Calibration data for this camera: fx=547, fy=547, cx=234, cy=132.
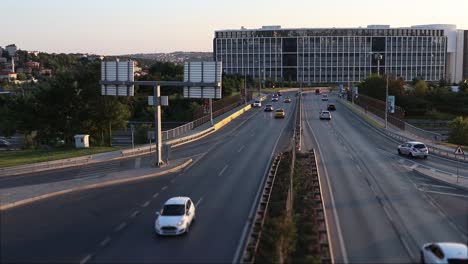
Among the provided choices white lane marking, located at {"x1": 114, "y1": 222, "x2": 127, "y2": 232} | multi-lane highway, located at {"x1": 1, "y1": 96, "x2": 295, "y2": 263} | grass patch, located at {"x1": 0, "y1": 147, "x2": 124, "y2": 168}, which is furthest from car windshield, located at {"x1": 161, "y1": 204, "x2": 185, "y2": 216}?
grass patch, located at {"x1": 0, "y1": 147, "x2": 124, "y2": 168}

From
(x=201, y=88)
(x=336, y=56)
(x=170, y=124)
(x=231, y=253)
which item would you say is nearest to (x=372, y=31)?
(x=336, y=56)

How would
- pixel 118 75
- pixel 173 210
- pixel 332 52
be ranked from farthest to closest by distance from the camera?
pixel 332 52 → pixel 118 75 → pixel 173 210

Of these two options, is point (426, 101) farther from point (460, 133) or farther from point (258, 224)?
point (258, 224)

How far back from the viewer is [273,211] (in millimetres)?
21156

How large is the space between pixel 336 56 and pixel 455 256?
186 meters

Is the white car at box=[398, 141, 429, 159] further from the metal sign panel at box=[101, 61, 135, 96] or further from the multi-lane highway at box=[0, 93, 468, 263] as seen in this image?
the metal sign panel at box=[101, 61, 135, 96]

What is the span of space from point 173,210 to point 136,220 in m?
2.33

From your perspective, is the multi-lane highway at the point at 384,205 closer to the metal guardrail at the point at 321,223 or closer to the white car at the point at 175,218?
the metal guardrail at the point at 321,223

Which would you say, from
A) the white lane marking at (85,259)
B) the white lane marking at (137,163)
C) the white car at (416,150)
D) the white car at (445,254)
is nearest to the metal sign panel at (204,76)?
the white lane marking at (137,163)

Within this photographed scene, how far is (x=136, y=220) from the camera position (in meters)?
21.5

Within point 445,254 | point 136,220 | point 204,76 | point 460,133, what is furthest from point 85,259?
point 460,133

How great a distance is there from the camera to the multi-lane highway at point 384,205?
17.8 metres

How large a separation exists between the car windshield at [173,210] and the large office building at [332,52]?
176 m

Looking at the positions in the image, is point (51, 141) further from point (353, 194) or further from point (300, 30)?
point (300, 30)
